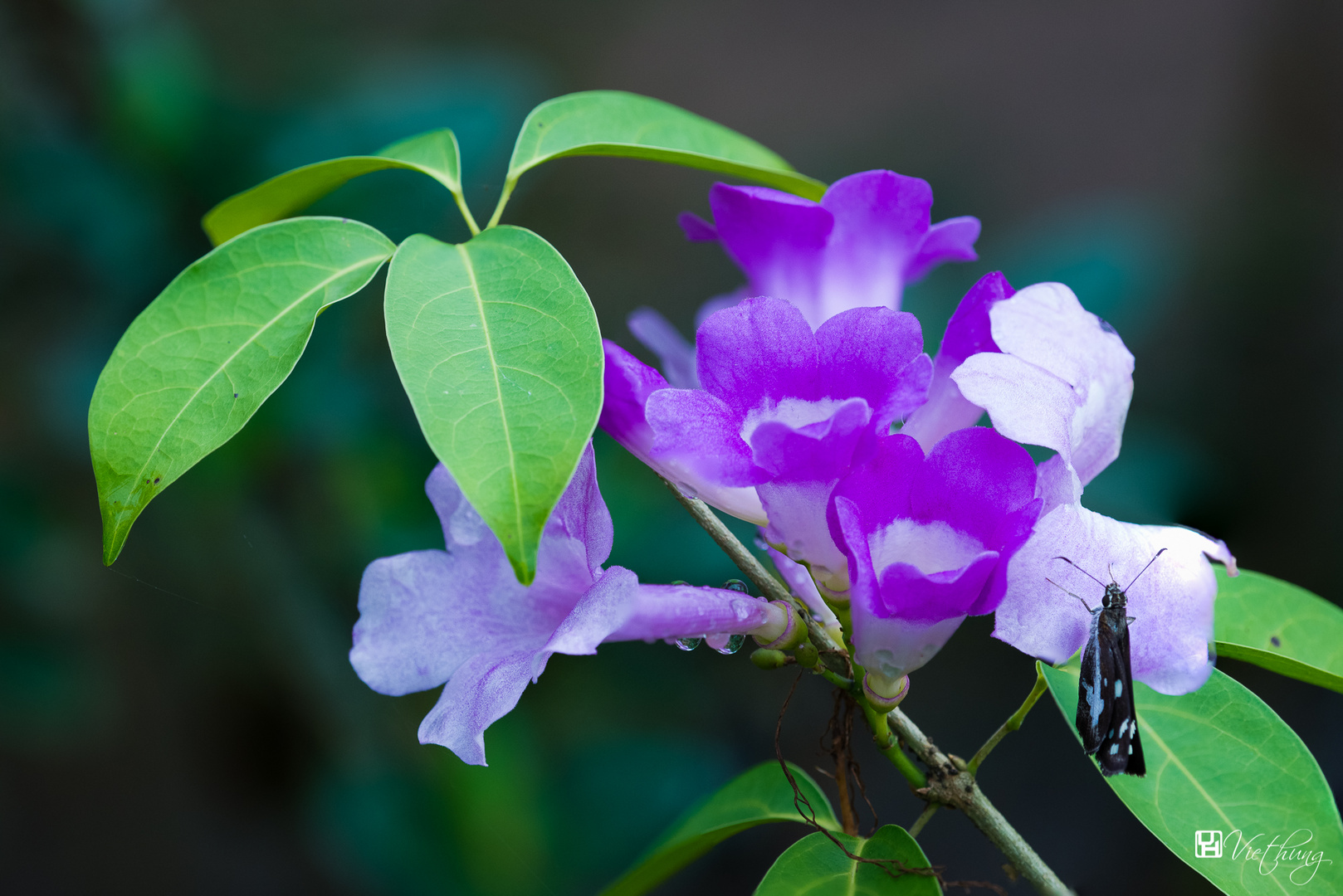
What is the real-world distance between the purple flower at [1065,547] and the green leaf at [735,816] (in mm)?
476

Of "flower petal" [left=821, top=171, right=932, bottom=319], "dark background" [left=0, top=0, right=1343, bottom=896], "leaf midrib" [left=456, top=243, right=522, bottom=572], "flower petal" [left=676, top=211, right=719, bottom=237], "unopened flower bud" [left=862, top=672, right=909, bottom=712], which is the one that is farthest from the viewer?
"dark background" [left=0, top=0, right=1343, bottom=896]

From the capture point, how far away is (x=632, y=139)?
101 cm

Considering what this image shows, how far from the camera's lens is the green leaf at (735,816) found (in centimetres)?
111

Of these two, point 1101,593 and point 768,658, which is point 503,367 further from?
point 1101,593

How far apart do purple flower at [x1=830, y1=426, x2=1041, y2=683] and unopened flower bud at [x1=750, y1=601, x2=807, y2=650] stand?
0.29 ft

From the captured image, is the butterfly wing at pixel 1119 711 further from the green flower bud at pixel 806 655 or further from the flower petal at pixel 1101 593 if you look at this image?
the green flower bud at pixel 806 655

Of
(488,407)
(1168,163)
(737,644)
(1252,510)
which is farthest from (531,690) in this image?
(1168,163)

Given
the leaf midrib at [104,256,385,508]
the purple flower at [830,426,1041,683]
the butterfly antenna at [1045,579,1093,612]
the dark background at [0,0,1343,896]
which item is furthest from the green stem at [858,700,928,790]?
the dark background at [0,0,1343,896]

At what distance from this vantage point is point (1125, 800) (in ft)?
3.03

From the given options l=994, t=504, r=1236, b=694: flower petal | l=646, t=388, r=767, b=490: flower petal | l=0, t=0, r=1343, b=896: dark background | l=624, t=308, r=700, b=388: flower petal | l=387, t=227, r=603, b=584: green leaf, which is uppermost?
l=387, t=227, r=603, b=584: green leaf

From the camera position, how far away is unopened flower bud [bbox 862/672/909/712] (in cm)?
83

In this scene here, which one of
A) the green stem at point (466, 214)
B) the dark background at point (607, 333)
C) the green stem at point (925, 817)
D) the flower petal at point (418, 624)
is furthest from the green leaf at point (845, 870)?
the dark background at point (607, 333)

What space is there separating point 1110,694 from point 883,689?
0.64 feet

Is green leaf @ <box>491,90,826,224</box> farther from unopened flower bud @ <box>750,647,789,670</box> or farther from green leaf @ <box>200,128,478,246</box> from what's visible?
unopened flower bud @ <box>750,647,789,670</box>
